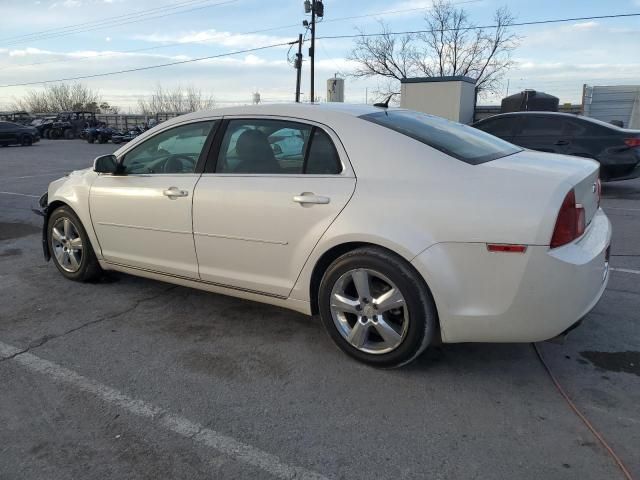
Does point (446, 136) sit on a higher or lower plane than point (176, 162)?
higher

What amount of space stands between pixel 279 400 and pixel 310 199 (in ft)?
3.93

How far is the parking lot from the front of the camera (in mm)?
2418

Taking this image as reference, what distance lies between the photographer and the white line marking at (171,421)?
2391 millimetres

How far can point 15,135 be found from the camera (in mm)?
29188

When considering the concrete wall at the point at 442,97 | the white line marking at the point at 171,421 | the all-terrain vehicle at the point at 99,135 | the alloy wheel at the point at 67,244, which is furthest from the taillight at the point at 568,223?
the all-terrain vehicle at the point at 99,135

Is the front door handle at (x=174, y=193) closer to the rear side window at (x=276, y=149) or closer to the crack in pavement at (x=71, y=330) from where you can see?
the rear side window at (x=276, y=149)

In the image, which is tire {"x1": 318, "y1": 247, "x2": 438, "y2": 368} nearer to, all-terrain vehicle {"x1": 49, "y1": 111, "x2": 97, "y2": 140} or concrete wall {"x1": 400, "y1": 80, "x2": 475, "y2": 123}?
concrete wall {"x1": 400, "y1": 80, "x2": 475, "y2": 123}

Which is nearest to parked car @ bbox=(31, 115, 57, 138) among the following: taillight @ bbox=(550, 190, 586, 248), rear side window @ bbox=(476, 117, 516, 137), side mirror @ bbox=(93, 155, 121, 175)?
rear side window @ bbox=(476, 117, 516, 137)

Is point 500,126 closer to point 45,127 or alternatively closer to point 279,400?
point 279,400

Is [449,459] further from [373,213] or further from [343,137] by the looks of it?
[343,137]

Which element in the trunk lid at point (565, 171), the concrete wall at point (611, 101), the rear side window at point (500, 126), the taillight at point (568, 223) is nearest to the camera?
the taillight at point (568, 223)

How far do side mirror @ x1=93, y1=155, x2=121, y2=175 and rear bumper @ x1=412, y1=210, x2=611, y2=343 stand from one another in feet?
8.89

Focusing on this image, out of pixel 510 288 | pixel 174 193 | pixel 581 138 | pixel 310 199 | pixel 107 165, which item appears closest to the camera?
pixel 510 288

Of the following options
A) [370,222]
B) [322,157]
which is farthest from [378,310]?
[322,157]
